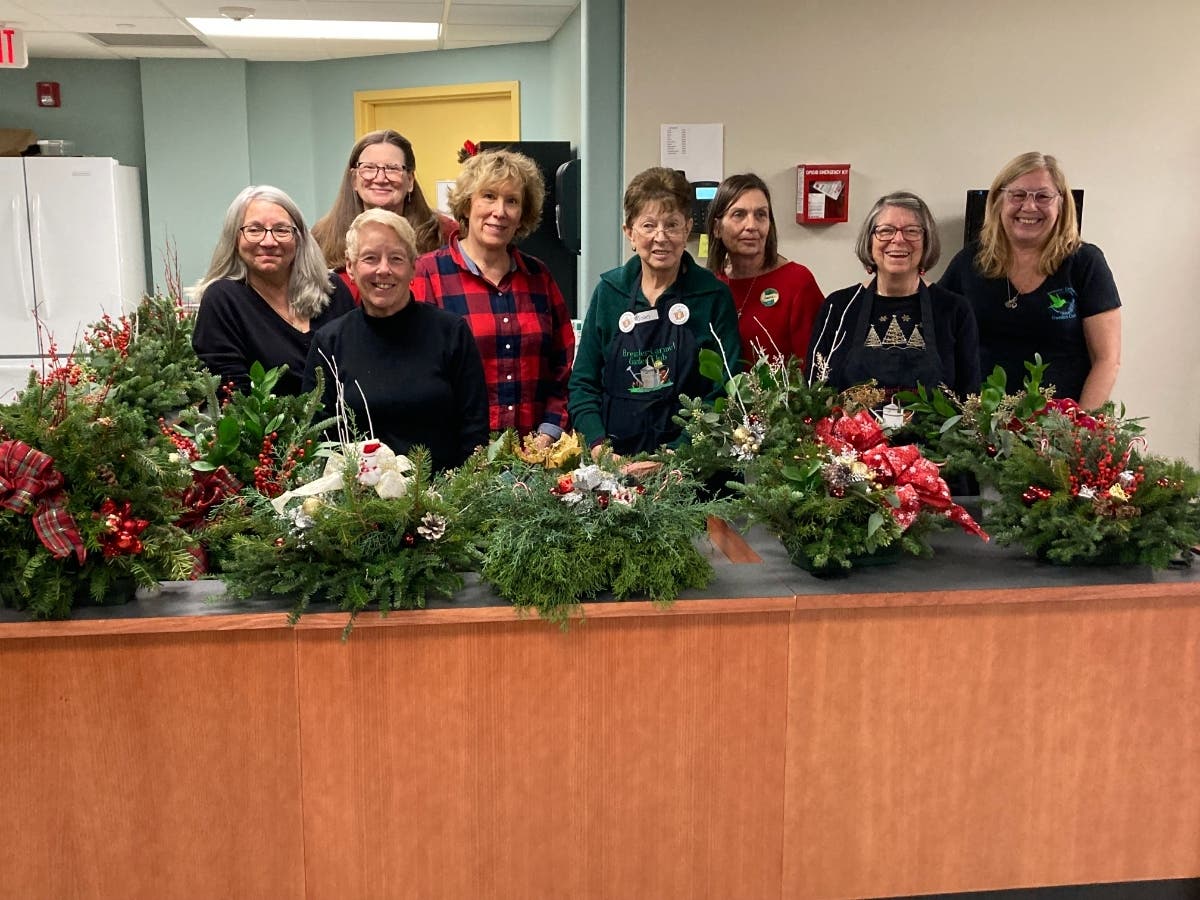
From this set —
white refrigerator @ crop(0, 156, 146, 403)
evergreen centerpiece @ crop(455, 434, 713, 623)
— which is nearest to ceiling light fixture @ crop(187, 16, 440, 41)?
white refrigerator @ crop(0, 156, 146, 403)

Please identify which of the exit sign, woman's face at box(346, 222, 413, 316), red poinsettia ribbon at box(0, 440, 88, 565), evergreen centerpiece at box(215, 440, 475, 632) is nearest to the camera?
red poinsettia ribbon at box(0, 440, 88, 565)

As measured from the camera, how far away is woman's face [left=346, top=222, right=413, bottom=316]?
2402 mm

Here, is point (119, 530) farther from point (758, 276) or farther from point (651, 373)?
point (758, 276)

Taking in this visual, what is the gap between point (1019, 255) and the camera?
10.3 ft

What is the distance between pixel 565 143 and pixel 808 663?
4355 millimetres

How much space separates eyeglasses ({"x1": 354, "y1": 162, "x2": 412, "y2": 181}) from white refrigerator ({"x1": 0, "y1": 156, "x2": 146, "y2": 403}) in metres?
4.24

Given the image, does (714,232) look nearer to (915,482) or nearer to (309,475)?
(915,482)

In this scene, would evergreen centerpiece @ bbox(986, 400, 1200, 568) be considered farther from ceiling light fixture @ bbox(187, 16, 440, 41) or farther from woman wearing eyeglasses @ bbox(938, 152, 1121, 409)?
ceiling light fixture @ bbox(187, 16, 440, 41)

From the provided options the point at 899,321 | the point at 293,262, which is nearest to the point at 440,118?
the point at 293,262

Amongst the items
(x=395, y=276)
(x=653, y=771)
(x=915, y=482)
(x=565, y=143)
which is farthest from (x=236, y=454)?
(x=565, y=143)

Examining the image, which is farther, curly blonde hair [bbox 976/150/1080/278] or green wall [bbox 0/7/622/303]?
green wall [bbox 0/7/622/303]

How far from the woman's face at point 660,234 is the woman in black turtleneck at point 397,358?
1.84ft

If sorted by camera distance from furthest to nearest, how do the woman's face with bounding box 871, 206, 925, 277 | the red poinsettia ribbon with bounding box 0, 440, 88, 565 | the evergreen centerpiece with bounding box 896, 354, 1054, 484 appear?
1. the woman's face with bounding box 871, 206, 925, 277
2. the evergreen centerpiece with bounding box 896, 354, 1054, 484
3. the red poinsettia ribbon with bounding box 0, 440, 88, 565

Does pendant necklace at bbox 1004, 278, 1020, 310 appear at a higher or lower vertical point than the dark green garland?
higher
